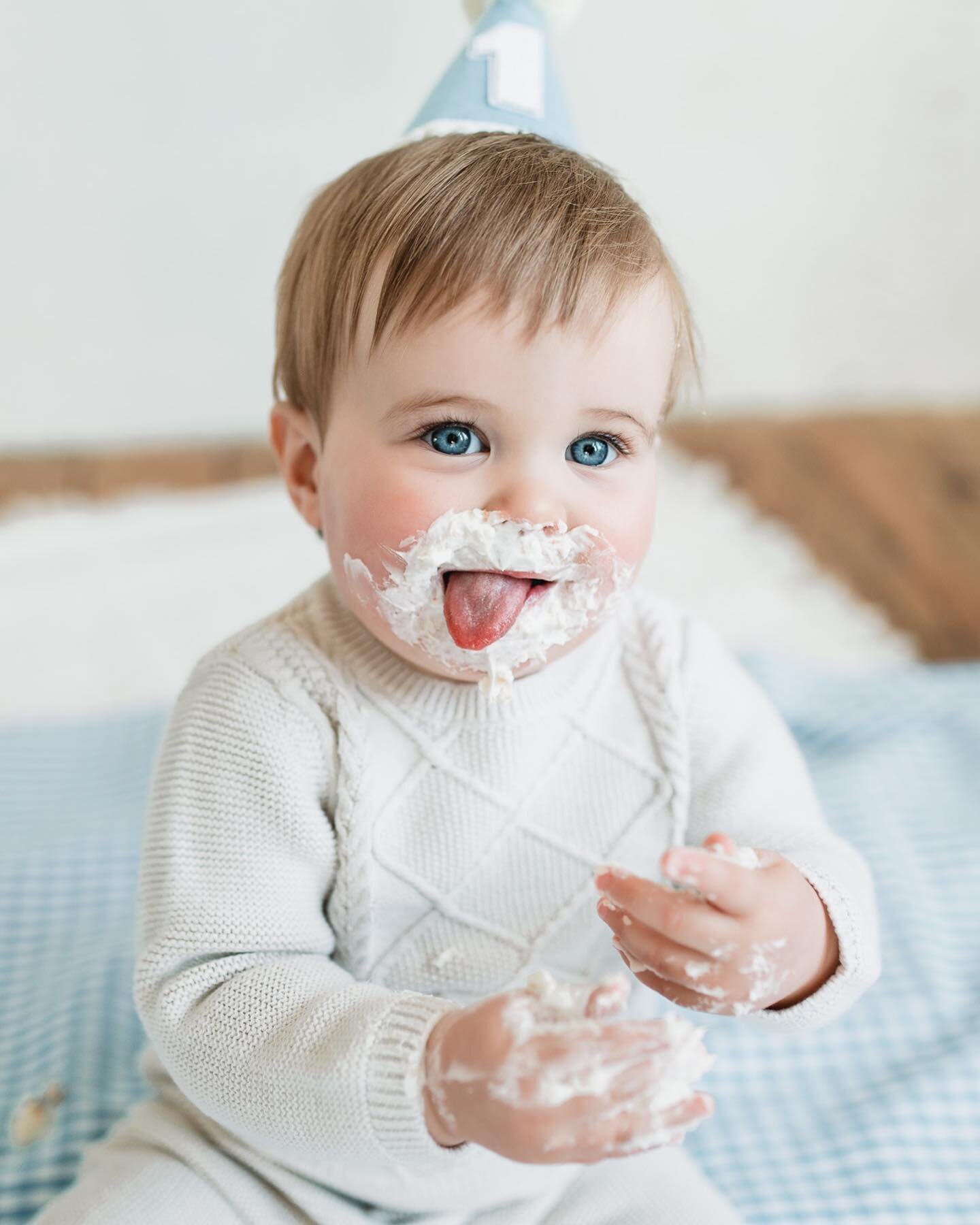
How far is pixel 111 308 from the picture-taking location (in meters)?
2.05

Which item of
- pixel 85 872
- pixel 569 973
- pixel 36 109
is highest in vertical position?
pixel 36 109

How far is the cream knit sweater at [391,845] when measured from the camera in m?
0.70

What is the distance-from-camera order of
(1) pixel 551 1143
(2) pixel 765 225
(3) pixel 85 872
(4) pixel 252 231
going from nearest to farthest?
1. (1) pixel 551 1143
2. (3) pixel 85 872
3. (4) pixel 252 231
4. (2) pixel 765 225

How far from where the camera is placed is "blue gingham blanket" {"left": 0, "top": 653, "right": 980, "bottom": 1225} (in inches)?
37.4

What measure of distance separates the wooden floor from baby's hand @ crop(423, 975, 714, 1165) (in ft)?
3.87

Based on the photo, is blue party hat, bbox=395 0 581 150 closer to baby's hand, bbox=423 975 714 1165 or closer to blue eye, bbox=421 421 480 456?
blue eye, bbox=421 421 480 456

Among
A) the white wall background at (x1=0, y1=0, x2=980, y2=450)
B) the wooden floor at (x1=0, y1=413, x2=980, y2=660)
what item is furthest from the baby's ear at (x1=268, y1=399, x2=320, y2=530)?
the white wall background at (x1=0, y1=0, x2=980, y2=450)

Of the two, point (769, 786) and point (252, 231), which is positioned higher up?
point (252, 231)

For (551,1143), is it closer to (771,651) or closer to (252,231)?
(771,651)

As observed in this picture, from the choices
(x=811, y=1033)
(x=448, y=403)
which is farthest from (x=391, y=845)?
(x=811, y=1033)

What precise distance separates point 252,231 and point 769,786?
147 cm

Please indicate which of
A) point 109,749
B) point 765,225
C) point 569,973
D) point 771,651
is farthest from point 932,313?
point 569,973

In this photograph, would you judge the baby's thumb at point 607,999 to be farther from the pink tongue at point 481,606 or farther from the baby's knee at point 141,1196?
the baby's knee at point 141,1196

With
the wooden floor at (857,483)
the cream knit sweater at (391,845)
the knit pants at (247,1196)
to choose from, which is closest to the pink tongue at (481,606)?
the cream knit sweater at (391,845)
